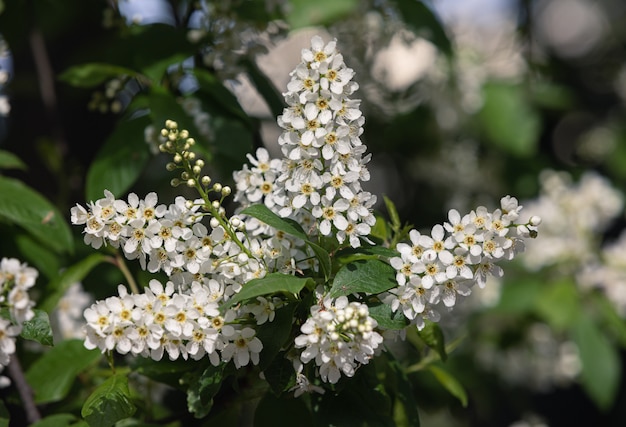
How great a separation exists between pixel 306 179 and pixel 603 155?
2.68m

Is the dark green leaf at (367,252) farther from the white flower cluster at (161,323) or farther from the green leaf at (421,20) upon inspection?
the green leaf at (421,20)

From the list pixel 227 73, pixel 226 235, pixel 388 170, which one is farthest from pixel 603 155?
pixel 226 235

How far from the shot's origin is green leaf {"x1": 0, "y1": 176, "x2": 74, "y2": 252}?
172cm

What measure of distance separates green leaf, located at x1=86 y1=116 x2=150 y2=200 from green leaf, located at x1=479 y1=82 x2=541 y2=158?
1729 millimetres

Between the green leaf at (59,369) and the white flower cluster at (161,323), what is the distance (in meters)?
0.44

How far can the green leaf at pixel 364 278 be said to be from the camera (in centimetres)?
124

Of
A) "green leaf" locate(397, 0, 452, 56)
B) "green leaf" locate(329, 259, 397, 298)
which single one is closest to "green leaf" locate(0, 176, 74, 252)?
"green leaf" locate(329, 259, 397, 298)

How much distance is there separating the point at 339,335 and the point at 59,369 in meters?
0.77

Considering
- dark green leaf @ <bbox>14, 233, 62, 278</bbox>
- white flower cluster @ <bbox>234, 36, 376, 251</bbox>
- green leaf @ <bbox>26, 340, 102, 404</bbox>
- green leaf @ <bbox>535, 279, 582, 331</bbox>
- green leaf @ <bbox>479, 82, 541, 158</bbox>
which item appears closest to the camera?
white flower cluster @ <bbox>234, 36, 376, 251</bbox>

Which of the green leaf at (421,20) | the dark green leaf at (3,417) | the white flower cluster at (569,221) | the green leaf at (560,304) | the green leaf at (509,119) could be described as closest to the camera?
the dark green leaf at (3,417)

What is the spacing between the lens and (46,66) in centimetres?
242

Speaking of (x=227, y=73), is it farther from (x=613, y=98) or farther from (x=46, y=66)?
(x=613, y=98)

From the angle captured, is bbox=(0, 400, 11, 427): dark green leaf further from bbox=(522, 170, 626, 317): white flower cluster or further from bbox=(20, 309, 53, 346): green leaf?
bbox=(522, 170, 626, 317): white flower cluster

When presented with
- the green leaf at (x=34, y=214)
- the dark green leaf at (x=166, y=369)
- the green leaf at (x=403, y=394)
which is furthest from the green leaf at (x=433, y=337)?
the green leaf at (x=34, y=214)
